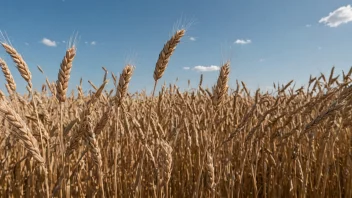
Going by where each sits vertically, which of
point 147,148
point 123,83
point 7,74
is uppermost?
point 7,74

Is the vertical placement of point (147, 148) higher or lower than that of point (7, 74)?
lower

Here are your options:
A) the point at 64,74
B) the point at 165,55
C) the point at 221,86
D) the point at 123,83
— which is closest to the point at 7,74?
the point at 64,74

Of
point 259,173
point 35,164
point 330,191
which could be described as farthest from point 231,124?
point 35,164

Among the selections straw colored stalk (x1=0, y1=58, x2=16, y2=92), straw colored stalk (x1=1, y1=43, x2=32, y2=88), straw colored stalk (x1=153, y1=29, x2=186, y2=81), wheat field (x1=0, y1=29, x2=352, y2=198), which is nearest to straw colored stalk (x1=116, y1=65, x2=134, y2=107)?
wheat field (x1=0, y1=29, x2=352, y2=198)

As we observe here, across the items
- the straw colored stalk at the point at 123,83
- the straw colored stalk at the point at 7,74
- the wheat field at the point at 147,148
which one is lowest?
the wheat field at the point at 147,148

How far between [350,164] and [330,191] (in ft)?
1.24

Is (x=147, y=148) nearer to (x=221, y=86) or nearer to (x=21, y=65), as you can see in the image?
(x=221, y=86)

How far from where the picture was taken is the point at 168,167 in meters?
1.36

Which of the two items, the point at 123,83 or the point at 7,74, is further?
the point at 7,74

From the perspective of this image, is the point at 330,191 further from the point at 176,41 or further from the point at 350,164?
the point at 176,41

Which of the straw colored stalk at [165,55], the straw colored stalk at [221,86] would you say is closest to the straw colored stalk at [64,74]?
the straw colored stalk at [165,55]

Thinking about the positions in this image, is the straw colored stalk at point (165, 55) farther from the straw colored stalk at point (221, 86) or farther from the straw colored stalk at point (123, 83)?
the straw colored stalk at point (221, 86)

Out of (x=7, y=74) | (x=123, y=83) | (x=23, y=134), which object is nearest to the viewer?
(x=23, y=134)

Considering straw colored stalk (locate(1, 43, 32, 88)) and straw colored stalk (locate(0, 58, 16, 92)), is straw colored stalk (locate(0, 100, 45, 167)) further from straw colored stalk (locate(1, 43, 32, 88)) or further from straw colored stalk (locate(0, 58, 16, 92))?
straw colored stalk (locate(0, 58, 16, 92))
